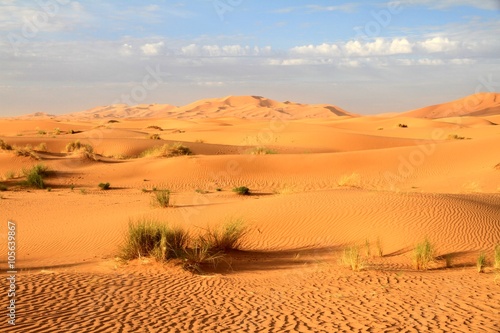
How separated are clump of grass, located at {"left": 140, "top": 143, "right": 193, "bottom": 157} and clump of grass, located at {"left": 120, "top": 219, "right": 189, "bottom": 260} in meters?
21.9

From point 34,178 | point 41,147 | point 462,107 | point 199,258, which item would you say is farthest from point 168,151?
point 462,107

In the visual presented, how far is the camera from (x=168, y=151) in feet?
109

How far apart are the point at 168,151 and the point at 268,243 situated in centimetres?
2088

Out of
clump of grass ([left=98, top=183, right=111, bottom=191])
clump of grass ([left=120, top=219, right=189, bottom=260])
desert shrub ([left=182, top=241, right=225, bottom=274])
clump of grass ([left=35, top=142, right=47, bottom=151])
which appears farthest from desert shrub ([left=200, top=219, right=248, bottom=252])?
clump of grass ([left=35, top=142, right=47, bottom=151])

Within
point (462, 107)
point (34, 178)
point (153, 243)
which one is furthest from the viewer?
point (462, 107)

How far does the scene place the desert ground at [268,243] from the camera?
23.6 feet

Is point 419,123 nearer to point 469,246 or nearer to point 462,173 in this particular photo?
point 462,173

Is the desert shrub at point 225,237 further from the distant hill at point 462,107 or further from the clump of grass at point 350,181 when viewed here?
the distant hill at point 462,107

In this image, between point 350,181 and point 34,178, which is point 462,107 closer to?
point 350,181

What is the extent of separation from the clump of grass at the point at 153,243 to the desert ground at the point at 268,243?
0.31m

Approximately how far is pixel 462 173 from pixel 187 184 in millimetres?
14872

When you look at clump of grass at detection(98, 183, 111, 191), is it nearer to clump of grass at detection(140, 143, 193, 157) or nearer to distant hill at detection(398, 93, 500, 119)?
clump of grass at detection(140, 143, 193, 157)

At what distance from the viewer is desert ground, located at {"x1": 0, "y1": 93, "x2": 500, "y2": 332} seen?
7.20m

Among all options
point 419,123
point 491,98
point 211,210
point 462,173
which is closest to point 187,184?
point 211,210
